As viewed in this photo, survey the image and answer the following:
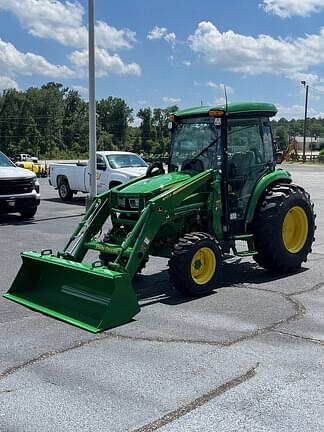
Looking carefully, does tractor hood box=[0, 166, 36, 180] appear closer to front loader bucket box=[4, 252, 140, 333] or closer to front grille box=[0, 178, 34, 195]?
front grille box=[0, 178, 34, 195]

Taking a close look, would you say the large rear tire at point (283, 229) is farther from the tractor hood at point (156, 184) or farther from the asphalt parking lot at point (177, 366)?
the tractor hood at point (156, 184)

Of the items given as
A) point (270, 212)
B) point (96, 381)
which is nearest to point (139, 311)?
point (96, 381)

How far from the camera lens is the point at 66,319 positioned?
5.98 meters

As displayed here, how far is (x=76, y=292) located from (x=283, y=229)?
11.3 ft

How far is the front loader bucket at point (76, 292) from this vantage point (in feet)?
19.2

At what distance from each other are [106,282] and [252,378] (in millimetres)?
2036

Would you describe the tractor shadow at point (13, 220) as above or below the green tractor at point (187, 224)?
below

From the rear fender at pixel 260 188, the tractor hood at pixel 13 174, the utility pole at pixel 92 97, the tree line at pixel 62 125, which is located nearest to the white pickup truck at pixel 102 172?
the utility pole at pixel 92 97

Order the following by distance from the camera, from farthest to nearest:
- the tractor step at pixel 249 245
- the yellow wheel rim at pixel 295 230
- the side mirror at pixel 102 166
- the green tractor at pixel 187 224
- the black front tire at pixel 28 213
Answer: the side mirror at pixel 102 166, the black front tire at pixel 28 213, the yellow wheel rim at pixel 295 230, the tractor step at pixel 249 245, the green tractor at pixel 187 224

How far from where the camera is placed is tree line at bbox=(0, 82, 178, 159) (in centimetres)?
10425

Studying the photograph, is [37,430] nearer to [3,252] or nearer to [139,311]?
[139,311]

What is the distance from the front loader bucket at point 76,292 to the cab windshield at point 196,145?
7.97 ft

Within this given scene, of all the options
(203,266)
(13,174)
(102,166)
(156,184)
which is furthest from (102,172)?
(203,266)

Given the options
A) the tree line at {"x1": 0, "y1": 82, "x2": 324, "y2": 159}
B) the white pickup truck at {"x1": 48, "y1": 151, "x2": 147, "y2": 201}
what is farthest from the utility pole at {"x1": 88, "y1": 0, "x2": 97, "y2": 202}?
the tree line at {"x1": 0, "y1": 82, "x2": 324, "y2": 159}
